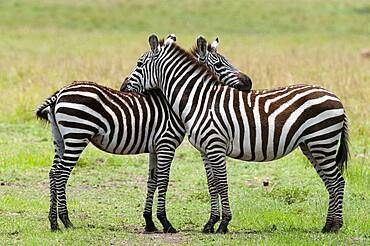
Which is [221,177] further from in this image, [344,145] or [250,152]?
[344,145]

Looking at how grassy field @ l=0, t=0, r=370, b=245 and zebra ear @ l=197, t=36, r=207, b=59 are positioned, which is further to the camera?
zebra ear @ l=197, t=36, r=207, b=59

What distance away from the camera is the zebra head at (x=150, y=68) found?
8992 millimetres

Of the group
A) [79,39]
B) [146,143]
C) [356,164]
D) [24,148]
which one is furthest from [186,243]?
[79,39]

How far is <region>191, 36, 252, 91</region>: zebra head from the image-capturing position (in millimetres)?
9508

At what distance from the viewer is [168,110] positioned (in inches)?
350

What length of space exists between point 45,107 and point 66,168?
0.80 meters

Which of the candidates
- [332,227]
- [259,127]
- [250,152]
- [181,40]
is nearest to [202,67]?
[259,127]

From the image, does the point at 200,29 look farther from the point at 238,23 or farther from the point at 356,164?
the point at 356,164

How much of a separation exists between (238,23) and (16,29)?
12.0 metres

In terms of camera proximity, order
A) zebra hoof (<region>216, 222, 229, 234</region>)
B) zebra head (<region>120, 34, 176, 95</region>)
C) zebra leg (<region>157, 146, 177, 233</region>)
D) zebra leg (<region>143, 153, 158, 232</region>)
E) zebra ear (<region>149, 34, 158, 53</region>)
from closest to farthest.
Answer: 1. zebra hoof (<region>216, 222, 229, 234</region>)
2. zebra leg (<region>157, 146, 177, 233</region>)
3. zebra leg (<region>143, 153, 158, 232</region>)
4. zebra ear (<region>149, 34, 158, 53</region>)
5. zebra head (<region>120, 34, 176, 95</region>)

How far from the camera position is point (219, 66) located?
9664 mm

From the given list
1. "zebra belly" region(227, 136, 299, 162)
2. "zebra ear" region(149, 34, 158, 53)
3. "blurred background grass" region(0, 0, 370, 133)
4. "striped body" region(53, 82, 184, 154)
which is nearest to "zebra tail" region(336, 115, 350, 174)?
"zebra belly" region(227, 136, 299, 162)

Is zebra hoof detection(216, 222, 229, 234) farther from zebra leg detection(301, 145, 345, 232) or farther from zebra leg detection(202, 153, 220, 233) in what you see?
zebra leg detection(301, 145, 345, 232)

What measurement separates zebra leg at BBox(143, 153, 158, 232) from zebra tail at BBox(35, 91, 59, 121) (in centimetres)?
128
